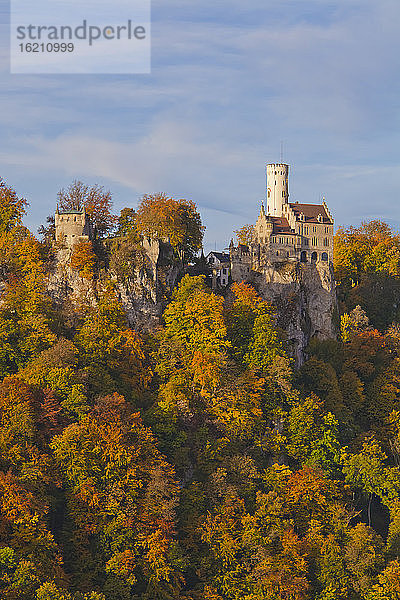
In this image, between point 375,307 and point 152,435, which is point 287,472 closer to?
point 152,435

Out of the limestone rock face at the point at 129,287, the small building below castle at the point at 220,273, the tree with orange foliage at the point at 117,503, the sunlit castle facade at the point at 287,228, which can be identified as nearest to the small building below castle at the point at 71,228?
the limestone rock face at the point at 129,287

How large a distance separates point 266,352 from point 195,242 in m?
11.6

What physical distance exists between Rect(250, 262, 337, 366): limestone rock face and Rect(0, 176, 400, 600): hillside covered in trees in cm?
143

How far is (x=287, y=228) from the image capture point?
77.5 metres

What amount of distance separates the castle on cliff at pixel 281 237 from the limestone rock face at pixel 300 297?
867 millimetres

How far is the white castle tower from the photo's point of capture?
266ft

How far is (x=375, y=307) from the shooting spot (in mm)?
85438

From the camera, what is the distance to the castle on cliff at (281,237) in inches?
2990

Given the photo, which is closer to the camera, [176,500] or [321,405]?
[176,500]

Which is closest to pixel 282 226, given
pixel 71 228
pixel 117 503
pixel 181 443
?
pixel 71 228

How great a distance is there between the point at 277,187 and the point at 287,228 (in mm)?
5517

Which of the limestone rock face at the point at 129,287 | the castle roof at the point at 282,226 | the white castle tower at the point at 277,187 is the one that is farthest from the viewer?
the white castle tower at the point at 277,187

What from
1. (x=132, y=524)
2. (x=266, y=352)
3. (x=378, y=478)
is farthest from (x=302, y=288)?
(x=132, y=524)

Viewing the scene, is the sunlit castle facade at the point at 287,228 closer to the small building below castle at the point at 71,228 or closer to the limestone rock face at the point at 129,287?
the limestone rock face at the point at 129,287
